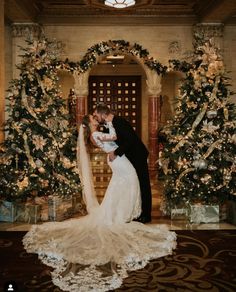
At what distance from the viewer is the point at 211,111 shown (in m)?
6.88

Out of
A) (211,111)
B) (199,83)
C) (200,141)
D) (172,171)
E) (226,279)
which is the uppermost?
(199,83)

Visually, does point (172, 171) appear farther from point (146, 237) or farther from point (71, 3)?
point (71, 3)

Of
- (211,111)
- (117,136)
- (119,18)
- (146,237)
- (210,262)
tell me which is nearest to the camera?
(210,262)

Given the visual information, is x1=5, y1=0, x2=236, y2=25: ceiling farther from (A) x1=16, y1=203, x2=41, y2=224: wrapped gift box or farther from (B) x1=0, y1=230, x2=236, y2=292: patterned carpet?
(B) x1=0, y1=230, x2=236, y2=292: patterned carpet

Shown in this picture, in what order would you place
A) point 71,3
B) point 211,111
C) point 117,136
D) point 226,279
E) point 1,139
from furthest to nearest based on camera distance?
point 71,3 → point 1,139 → point 211,111 → point 117,136 → point 226,279

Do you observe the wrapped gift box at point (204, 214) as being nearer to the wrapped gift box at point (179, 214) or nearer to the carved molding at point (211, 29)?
the wrapped gift box at point (179, 214)

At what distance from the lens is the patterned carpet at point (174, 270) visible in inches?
161

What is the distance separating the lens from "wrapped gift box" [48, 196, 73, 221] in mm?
6891

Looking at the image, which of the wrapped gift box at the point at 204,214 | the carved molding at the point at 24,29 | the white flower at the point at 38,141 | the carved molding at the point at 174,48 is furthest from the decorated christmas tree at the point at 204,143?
the carved molding at the point at 24,29

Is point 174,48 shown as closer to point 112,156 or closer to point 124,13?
point 124,13

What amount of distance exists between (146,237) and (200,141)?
221 centimetres

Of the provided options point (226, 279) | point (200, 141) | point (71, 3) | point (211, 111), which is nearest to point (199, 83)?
point (211, 111)

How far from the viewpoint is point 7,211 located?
22.5 ft

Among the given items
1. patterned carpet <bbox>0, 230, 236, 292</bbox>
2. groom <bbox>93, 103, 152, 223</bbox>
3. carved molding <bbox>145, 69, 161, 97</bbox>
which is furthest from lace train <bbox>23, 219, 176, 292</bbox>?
carved molding <bbox>145, 69, 161, 97</bbox>
